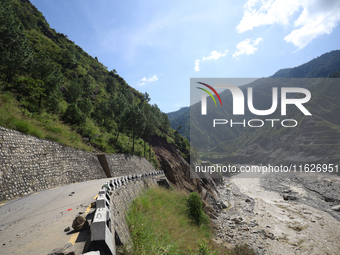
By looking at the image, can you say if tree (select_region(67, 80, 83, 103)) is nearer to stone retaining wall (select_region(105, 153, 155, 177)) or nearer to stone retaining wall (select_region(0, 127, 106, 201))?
stone retaining wall (select_region(105, 153, 155, 177))

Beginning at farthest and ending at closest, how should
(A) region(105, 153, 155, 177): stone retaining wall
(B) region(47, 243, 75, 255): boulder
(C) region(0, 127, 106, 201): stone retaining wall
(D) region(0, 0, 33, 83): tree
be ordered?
(A) region(105, 153, 155, 177): stone retaining wall, (D) region(0, 0, 33, 83): tree, (C) region(0, 127, 106, 201): stone retaining wall, (B) region(47, 243, 75, 255): boulder

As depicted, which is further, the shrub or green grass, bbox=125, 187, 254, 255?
the shrub

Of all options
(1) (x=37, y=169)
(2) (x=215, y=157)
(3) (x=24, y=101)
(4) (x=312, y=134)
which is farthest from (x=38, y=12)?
(4) (x=312, y=134)

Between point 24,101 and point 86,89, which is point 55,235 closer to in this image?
point 24,101

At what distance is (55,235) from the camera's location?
15.3 ft

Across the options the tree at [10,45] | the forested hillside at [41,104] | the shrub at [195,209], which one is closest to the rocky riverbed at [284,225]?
the shrub at [195,209]

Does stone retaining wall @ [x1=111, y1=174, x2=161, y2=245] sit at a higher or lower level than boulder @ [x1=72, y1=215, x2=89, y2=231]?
lower

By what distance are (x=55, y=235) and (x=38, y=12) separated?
126 m

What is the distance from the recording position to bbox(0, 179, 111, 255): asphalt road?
4.10 meters

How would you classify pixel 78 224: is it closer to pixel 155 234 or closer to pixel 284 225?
pixel 155 234

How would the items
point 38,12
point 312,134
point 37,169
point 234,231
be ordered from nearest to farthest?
point 37,169, point 234,231, point 38,12, point 312,134

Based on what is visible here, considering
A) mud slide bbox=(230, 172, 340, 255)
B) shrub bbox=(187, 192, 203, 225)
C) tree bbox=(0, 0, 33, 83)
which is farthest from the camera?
tree bbox=(0, 0, 33, 83)

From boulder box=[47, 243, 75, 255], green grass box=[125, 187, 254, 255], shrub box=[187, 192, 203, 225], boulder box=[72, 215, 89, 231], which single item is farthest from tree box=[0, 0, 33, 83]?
shrub box=[187, 192, 203, 225]

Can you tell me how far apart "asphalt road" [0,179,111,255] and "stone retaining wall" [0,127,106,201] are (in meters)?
2.23
